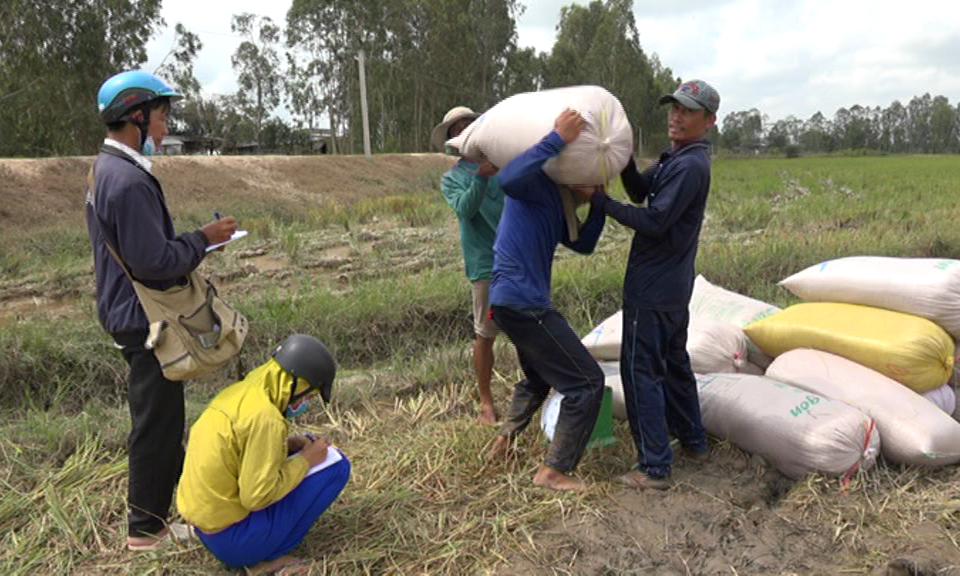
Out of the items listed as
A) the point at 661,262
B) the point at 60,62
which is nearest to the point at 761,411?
the point at 661,262

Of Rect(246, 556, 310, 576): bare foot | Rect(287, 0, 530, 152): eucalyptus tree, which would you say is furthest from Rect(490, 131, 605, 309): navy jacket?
Rect(287, 0, 530, 152): eucalyptus tree

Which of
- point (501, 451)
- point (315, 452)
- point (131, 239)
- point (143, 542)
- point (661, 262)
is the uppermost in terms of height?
point (131, 239)

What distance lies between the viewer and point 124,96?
7.35 ft

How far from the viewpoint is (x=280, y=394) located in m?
2.20

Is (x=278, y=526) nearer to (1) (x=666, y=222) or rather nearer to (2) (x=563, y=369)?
(2) (x=563, y=369)

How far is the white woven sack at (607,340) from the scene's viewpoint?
3.65m

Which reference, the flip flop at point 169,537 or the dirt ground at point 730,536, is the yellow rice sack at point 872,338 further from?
the flip flop at point 169,537

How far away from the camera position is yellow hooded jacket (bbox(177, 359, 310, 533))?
2096mm

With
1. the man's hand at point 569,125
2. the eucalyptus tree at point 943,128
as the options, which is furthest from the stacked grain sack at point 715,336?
the eucalyptus tree at point 943,128

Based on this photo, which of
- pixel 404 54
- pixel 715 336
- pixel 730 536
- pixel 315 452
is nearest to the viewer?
pixel 315 452

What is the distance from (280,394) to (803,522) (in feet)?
6.02

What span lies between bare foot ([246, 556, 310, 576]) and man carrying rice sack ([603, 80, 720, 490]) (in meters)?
1.23

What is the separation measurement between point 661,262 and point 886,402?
45.9 inches

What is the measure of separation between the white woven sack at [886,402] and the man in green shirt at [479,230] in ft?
4.29
